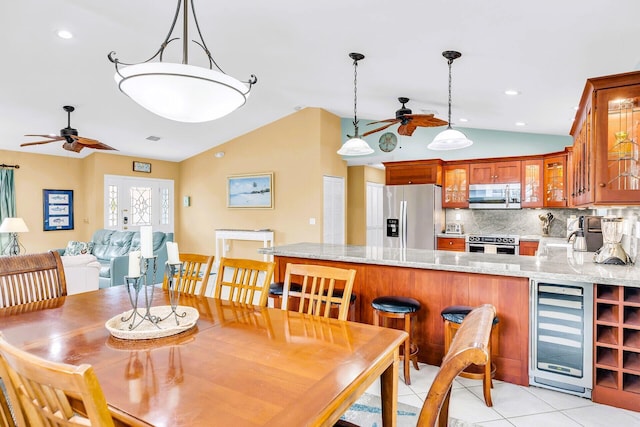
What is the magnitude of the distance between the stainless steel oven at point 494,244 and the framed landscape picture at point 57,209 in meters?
7.55

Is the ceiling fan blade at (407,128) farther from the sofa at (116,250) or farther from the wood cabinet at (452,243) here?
the sofa at (116,250)

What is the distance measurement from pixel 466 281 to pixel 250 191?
5.36 meters

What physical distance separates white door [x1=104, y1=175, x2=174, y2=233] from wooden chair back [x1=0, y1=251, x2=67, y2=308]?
5.72 metres

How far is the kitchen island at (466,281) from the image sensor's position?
8.41 feet

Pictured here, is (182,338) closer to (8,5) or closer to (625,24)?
(625,24)

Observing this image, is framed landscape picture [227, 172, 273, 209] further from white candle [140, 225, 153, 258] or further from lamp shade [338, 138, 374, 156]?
white candle [140, 225, 153, 258]

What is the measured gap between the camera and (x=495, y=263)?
2.86 meters

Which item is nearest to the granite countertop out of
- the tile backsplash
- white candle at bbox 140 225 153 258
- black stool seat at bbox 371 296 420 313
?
black stool seat at bbox 371 296 420 313

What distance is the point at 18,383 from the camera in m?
0.96

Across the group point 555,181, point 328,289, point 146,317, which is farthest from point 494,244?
point 146,317

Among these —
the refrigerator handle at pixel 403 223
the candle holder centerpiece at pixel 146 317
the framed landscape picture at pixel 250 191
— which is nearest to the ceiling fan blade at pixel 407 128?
the refrigerator handle at pixel 403 223

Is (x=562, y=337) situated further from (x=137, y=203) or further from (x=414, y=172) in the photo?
(x=137, y=203)

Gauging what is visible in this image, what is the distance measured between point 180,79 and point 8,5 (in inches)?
113

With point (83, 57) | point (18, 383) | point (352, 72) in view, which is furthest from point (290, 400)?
point (83, 57)
